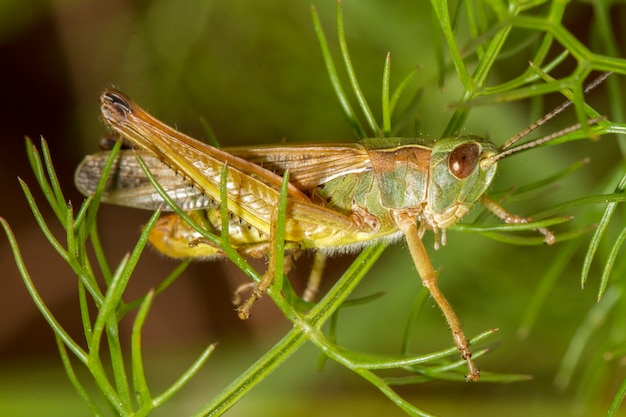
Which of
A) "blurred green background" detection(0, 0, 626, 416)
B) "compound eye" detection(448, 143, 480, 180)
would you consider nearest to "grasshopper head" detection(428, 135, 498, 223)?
"compound eye" detection(448, 143, 480, 180)

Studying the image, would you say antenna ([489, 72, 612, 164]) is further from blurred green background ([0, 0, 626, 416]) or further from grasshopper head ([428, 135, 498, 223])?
blurred green background ([0, 0, 626, 416])

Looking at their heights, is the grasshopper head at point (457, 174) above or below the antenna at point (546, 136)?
below

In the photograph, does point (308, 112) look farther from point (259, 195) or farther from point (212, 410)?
point (212, 410)

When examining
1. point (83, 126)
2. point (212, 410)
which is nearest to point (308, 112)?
point (83, 126)

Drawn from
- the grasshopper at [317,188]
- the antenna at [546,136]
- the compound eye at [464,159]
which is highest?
the antenna at [546,136]

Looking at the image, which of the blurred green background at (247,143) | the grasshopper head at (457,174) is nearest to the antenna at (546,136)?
the grasshopper head at (457,174)

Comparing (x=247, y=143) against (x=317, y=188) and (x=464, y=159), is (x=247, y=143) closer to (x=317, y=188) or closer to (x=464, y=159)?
(x=317, y=188)

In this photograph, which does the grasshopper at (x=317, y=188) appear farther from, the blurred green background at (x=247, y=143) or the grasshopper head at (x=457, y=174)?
the blurred green background at (x=247, y=143)
